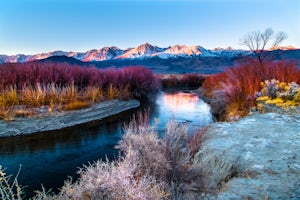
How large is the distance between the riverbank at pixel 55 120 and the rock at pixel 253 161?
21.3 feet

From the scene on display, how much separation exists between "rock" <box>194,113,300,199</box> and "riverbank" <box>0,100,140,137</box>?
650cm

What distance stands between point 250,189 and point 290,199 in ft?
1.63

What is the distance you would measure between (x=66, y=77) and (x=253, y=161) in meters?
12.3

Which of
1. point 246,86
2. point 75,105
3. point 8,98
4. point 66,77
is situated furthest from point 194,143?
point 66,77

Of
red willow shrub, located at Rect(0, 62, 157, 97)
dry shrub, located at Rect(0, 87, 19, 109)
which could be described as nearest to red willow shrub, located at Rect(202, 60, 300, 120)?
red willow shrub, located at Rect(0, 62, 157, 97)

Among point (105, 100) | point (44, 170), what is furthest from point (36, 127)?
point (105, 100)

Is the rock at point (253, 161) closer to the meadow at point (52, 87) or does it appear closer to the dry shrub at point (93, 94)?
the meadow at point (52, 87)

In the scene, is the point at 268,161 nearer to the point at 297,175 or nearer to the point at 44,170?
the point at 297,175

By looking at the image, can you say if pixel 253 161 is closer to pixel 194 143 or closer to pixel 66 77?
pixel 194 143

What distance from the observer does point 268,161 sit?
430 centimetres

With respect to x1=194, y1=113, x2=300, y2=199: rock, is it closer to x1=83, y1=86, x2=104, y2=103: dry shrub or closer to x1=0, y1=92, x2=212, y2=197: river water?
x1=0, y1=92, x2=212, y2=197: river water

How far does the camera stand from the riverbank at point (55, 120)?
9273 millimetres

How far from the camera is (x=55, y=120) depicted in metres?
10.6

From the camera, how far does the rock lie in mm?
3441
